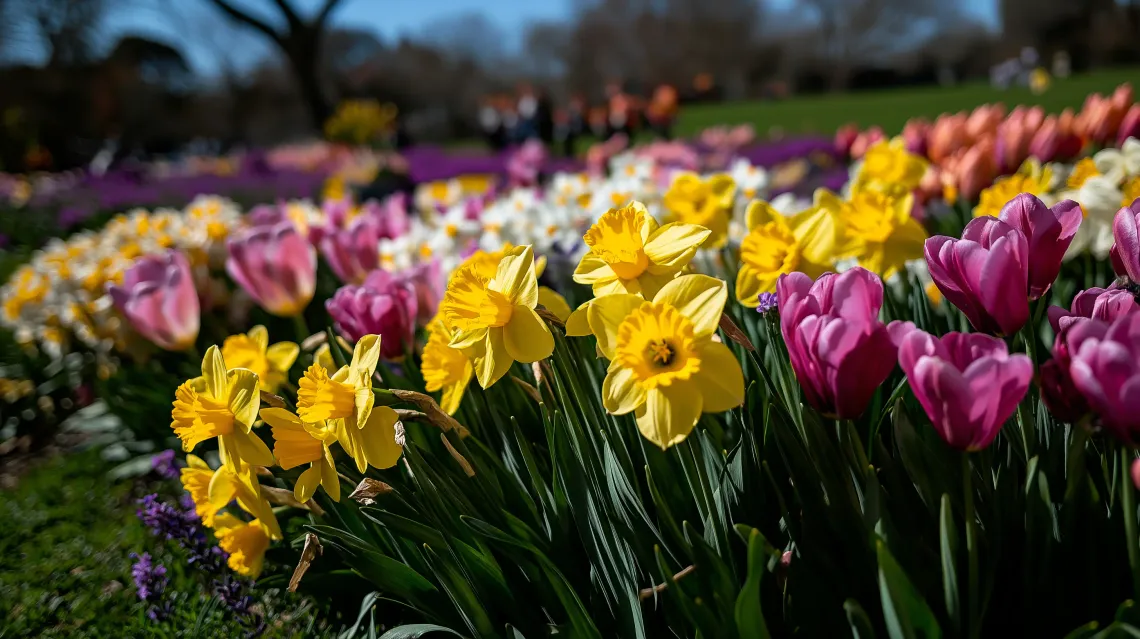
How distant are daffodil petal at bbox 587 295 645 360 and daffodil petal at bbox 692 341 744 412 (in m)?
0.11

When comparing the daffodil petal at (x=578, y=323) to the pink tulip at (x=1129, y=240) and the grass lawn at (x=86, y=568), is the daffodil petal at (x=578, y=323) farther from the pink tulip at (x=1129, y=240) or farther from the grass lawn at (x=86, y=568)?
the grass lawn at (x=86, y=568)

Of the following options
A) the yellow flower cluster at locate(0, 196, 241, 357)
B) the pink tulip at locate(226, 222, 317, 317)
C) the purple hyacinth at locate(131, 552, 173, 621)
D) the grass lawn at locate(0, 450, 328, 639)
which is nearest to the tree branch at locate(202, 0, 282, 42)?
the yellow flower cluster at locate(0, 196, 241, 357)

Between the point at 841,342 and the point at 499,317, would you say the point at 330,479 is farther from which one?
the point at 841,342

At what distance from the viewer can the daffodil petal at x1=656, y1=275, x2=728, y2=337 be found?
860 millimetres

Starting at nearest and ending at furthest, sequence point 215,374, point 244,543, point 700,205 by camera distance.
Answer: point 215,374
point 244,543
point 700,205

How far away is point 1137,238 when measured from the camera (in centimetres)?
95

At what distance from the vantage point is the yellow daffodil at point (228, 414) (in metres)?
1.09

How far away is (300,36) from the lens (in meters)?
18.1

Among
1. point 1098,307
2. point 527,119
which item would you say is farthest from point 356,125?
point 1098,307

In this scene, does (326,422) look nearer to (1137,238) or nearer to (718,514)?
(718,514)

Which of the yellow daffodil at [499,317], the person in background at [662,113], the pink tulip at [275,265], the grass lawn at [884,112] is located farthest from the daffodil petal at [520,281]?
the grass lawn at [884,112]

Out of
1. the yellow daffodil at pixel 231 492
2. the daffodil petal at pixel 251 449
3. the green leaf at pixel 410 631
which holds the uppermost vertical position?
the daffodil petal at pixel 251 449

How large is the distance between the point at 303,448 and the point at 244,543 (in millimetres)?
413

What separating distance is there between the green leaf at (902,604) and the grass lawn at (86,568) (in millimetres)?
1050
